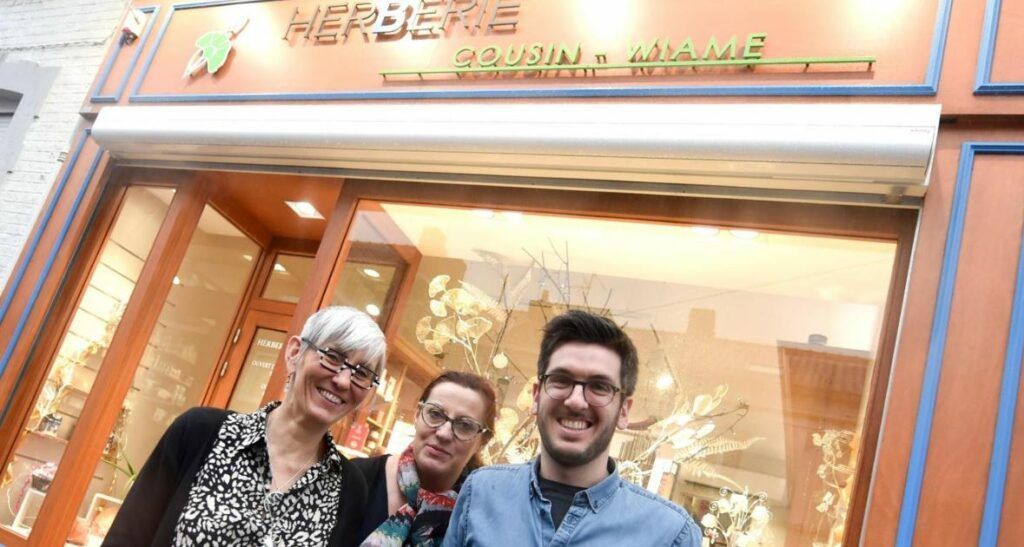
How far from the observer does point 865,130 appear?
2.76 m

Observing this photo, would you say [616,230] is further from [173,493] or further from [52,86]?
[52,86]

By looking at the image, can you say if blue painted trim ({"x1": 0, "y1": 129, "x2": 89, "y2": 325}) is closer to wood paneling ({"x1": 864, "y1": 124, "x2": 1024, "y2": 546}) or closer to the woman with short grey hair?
the woman with short grey hair

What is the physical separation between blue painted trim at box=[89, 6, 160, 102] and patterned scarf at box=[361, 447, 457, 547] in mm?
3806

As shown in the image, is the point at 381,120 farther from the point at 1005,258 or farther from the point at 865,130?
the point at 1005,258

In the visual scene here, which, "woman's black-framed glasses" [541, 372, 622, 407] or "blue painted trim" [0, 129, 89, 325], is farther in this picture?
"blue painted trim" [0, 129, 89, 325]

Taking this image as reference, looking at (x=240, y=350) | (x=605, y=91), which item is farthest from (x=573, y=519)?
(x=240, y=350)

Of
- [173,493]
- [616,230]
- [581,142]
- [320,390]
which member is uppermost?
[581,142]

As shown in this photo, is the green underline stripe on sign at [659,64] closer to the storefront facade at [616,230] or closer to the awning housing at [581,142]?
the storefront facade at [616,230]

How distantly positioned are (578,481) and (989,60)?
241cm

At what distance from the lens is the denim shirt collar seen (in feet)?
5.62

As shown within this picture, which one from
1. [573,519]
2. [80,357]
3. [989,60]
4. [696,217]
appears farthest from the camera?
[80,357]

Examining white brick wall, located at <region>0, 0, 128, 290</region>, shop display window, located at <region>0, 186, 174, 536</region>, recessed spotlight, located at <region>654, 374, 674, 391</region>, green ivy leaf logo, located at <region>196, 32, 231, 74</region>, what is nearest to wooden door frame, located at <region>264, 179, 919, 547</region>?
recessed spotlight, located at <region>654, 374, 674, 391</region>

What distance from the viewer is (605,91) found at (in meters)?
3.52

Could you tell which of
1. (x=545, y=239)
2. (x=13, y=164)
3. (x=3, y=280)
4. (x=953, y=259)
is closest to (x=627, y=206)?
(x=545, y=239)
